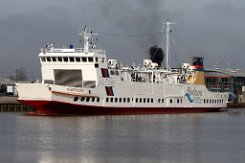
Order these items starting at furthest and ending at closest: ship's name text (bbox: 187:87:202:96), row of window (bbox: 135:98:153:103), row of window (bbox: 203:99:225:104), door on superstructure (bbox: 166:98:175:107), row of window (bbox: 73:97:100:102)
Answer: row of window (bbox: 203:99:225:104) < ship's name text (bbox: 187:87:202:96) < door on superstructure (bbox: 166:98:175:107) < row of window (bbox: 135:98:153:103) < row of window (bbox: 73:97:100:102)

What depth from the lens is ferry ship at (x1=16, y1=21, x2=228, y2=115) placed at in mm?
60969

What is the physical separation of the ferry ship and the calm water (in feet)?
6.05

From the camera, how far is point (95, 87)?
63.3 metres

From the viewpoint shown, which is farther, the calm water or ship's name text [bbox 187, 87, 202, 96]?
ship's name text [bbox 187, 87, 202, 96]

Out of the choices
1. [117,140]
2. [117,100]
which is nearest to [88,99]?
[117,100]

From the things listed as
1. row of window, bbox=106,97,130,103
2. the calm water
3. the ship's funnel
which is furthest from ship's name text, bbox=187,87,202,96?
the calm water

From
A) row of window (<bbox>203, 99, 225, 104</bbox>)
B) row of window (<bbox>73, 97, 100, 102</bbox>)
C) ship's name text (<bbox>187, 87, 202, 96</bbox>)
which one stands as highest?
ship's name text (<bbox>187, 87, 202, 96</bbox>)

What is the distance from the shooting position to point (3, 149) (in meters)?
38.4

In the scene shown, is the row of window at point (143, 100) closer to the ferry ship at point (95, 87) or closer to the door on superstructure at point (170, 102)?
the ferry ship at point (95, 87)

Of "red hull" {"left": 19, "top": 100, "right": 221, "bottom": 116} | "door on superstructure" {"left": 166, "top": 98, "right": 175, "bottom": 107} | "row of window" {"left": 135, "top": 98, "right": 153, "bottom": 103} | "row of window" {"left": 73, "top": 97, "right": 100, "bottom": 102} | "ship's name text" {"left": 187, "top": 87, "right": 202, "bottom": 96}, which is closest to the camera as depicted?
"red hull" {"left": 19, "top": 100, "right": 221, "bottom": 116}

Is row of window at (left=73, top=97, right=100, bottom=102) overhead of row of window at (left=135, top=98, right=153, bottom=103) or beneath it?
overhead

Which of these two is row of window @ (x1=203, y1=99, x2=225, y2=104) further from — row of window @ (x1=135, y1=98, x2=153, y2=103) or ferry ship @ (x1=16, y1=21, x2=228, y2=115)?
row of window @ (x1=135, y1=98, x2=153, y2=103)

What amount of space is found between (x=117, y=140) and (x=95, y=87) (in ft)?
64.3

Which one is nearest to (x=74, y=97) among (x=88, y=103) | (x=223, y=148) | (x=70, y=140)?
(x=88, y=103)
